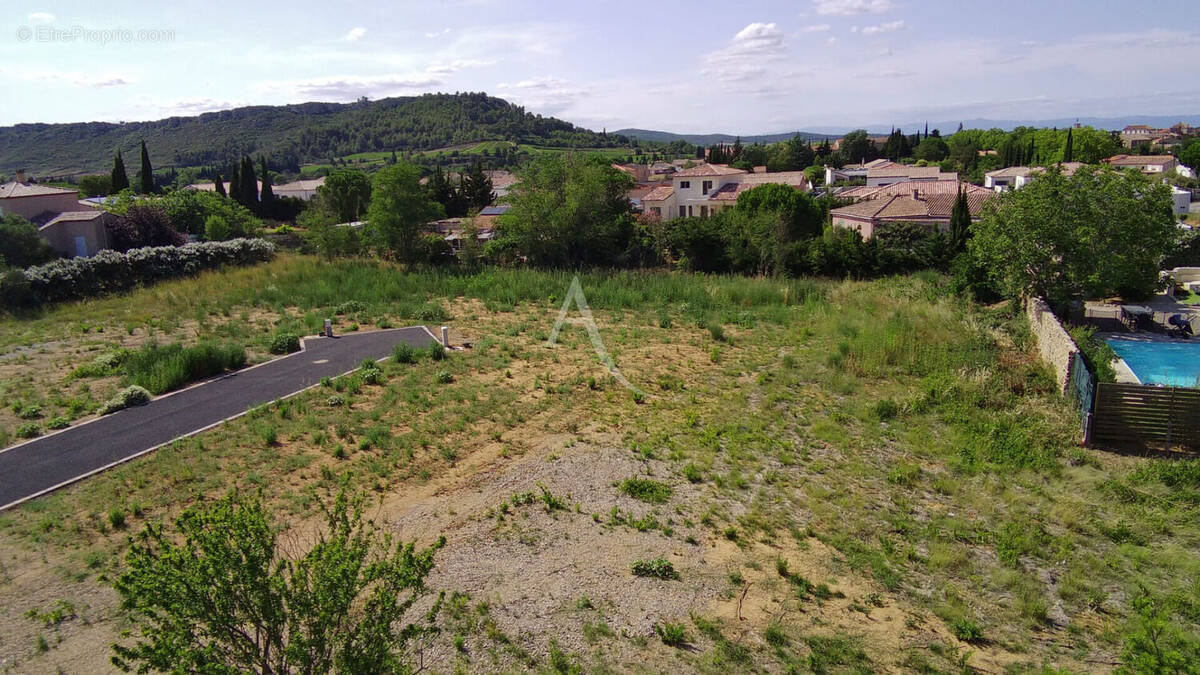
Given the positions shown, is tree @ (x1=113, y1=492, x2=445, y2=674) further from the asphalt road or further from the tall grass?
the tall grass

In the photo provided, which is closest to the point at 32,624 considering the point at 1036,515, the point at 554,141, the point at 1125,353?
the point at 1036,515

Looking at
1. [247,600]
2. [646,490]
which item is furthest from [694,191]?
[247,600]

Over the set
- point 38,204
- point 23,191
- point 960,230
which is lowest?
point 960,230

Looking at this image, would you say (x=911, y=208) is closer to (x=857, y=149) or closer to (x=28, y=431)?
(x=28, y=431)

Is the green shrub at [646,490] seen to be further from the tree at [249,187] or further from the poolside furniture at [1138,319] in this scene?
the tree at [249,187]

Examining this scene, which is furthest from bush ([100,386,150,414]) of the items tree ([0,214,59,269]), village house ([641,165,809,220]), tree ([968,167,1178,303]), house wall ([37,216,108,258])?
village house ([641,165,809,220])

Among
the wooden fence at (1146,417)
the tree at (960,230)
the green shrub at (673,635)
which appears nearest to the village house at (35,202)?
the green shrub at (673,635)
